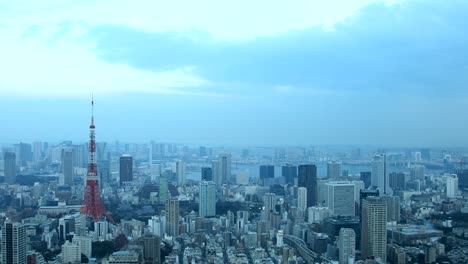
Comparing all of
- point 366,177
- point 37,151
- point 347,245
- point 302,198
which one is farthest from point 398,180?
point 37,151

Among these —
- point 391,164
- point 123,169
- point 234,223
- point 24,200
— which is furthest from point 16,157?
point 391,164

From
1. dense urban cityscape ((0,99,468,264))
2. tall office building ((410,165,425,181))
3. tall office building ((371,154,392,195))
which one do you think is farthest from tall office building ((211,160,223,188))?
tall office building ((410,165,425,181))

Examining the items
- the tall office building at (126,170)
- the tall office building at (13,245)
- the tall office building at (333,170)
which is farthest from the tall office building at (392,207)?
the tall office building at (126,170)

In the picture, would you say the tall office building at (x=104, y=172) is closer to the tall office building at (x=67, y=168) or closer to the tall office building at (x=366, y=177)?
the tall office building at (x=67, y=168)

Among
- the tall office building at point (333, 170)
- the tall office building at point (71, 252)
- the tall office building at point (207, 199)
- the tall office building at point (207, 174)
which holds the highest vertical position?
the tall office building at point (333, 170)

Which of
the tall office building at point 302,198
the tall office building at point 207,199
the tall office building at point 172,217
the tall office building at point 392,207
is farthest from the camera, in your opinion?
the tall office building at point 207,199

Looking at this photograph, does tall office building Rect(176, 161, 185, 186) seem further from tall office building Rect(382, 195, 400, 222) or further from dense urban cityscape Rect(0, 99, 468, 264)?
tall office building Rect(382, 195, 400, 222)
